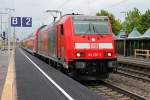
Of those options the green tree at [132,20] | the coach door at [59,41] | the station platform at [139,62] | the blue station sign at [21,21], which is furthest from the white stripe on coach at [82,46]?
the green tree at [132,20]

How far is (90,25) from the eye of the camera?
756 inches

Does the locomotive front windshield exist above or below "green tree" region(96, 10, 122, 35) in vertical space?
below

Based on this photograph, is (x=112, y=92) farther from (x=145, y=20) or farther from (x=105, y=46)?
(x=145, y=20)

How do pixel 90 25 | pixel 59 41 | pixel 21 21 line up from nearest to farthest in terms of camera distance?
1. pixel 90 25
2. pixel 59 41
3. pixel 21 21

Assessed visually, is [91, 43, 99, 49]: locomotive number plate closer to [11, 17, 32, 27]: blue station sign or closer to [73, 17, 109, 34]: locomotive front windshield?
[73, 17, 109, 34]: locomotive front windshield

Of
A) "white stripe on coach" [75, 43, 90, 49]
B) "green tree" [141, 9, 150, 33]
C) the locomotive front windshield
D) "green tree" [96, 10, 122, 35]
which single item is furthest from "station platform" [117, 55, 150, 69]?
"green tree" [96, 10, 122, 35]

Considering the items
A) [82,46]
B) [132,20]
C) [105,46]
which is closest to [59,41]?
[82,46]

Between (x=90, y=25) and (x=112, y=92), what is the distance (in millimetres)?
4195

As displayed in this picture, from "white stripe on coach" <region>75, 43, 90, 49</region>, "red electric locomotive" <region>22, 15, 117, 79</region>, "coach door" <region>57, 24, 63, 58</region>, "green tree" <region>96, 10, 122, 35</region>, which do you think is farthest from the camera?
"green tree" <region>96, 10, 122, 35</region>

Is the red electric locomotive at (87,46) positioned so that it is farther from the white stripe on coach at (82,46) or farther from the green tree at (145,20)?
the green tree at (145,20)

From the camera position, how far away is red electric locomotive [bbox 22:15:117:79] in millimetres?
18203

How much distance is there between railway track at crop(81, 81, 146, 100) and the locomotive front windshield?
7.32ft

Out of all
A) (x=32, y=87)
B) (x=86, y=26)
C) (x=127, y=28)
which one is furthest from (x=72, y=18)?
(x=127, y=28)

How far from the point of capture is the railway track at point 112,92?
14.3 metres
